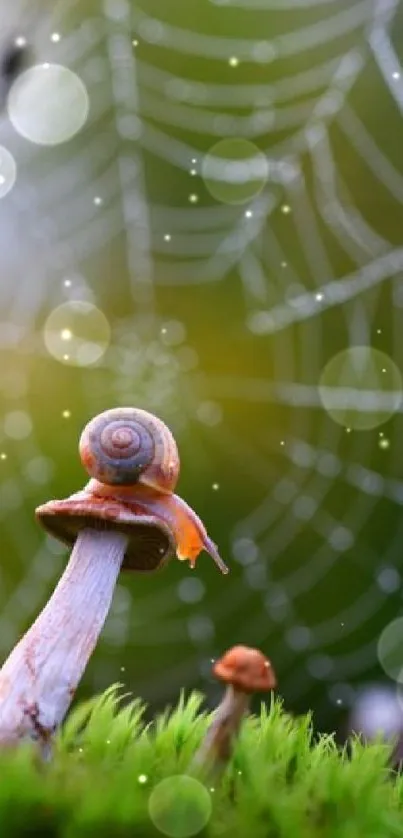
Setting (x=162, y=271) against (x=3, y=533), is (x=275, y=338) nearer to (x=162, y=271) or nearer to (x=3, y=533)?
(x=162, y=271)

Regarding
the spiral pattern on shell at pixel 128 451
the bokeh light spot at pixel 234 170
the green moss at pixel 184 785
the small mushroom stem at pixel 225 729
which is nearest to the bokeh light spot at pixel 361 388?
the bokeh light spot at pixel 234 170

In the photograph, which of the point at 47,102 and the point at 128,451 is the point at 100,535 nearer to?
the point at 128,451

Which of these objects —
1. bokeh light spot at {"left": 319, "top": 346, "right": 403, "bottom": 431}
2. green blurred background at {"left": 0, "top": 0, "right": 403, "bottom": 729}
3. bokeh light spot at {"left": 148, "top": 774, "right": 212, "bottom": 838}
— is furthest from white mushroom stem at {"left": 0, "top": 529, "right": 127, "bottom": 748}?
bokeh light spot at {"left": 319, "top": 346, "right": 403, "bottom": 431}

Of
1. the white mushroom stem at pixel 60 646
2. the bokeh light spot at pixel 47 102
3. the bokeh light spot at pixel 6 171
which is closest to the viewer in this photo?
the white mushroom stem at pixel 60 646

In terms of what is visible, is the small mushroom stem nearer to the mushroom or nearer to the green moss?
the green moss

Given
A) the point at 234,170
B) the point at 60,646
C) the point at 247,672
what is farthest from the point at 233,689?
the point at 234,170

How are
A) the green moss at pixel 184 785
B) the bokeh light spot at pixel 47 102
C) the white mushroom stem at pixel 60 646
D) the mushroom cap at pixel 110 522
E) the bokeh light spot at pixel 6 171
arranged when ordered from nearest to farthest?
1. the green moss at pixel 184 785
2. the white mushroom stem at pixel 60 646
3. the mushroom cap at pixel 110 522
4. the bokeh light spot at pixel 47 102
5. the bokeh light spot at pixel 6 171

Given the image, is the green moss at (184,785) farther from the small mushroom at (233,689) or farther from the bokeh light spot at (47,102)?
the bokeh light spot at (47,102)

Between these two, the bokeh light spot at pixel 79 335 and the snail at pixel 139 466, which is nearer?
the snail at pixel 139 466
